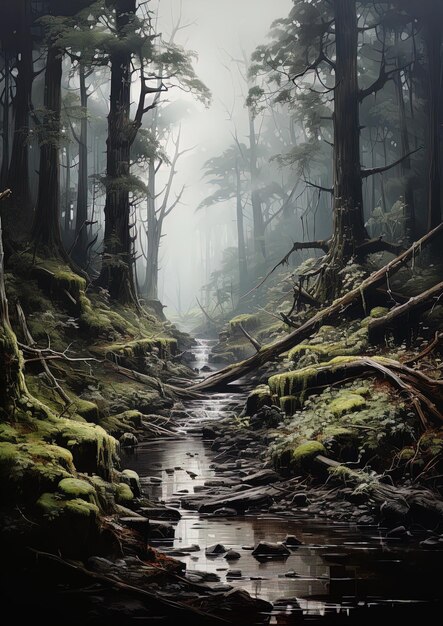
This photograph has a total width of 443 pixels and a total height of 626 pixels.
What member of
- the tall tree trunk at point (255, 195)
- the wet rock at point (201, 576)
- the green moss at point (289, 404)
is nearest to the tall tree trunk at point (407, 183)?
the green moss at point (289, 404)

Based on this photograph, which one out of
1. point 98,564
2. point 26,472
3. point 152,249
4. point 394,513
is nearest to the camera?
point 98,564

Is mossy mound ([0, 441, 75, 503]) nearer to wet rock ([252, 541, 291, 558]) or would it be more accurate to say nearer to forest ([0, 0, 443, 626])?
forest ([0, 0, 443, 626])

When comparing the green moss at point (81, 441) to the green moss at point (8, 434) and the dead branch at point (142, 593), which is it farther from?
the dead branch at point (142, 593)

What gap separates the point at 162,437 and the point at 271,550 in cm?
480

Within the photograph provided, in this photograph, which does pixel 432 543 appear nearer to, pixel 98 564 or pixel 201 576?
pixel 201 576

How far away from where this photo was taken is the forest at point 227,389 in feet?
13.6

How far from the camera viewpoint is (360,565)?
4656 millimetres

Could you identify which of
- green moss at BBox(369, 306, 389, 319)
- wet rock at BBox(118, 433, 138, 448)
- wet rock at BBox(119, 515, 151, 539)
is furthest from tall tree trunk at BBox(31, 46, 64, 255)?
wet rock at BBox(119, 515, 151, 539)

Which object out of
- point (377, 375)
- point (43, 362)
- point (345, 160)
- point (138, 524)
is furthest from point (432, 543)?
point (345, 160)

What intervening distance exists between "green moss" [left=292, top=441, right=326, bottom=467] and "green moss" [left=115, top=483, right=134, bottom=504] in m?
2.15

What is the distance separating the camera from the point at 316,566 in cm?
466

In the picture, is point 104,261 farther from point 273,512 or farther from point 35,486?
point 35,486

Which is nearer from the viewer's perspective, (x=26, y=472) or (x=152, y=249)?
(x=26, y=472)

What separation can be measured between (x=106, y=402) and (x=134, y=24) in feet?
26.1
